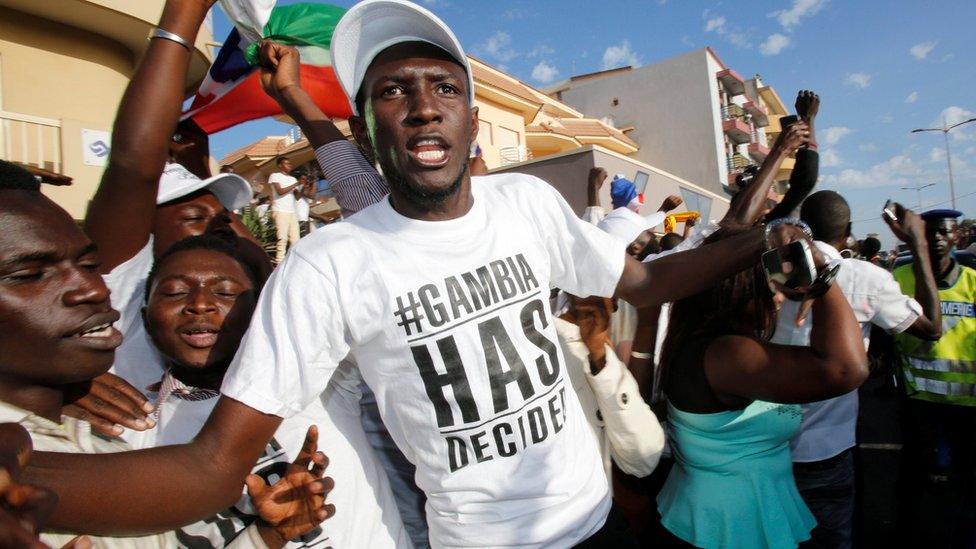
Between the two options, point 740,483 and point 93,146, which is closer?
point 740,483

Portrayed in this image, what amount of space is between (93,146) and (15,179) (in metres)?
8.68

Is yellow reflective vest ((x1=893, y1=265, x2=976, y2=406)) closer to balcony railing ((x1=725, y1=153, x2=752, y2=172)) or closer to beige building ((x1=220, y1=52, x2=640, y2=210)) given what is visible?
beige building ((x1=220, y1=52, x2=640, y2=210))

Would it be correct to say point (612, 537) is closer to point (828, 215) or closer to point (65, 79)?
point (828, 215)

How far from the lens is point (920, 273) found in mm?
3395

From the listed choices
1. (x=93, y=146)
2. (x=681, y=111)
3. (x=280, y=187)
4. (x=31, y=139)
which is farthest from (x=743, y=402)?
(x=681, y=111)

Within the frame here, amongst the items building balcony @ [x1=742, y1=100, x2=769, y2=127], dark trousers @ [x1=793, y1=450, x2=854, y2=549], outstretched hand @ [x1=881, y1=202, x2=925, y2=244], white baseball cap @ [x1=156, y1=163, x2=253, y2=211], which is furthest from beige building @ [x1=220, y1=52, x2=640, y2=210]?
building balcony @ [x1=742, y1=100, x2=769, y2=127]

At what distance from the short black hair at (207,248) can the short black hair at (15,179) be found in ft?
1.61

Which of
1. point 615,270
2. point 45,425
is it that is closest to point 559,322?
point 615,270

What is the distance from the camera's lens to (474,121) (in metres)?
1.65

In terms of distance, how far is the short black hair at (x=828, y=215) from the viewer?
326cm

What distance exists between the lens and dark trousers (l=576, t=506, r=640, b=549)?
1.49 meters

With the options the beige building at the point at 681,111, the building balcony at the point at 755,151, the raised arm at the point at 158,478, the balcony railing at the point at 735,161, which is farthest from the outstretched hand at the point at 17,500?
the building balcony at the point at 755,151

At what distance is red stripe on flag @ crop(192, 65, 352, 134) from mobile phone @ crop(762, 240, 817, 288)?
2.12 metres

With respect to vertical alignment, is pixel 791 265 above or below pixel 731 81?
below
